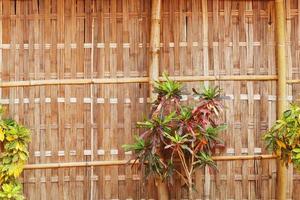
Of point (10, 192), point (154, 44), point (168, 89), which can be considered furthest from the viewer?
point (154, 44)

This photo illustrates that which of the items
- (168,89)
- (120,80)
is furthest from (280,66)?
(120,80)

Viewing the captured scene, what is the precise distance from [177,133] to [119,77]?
0.95 metres

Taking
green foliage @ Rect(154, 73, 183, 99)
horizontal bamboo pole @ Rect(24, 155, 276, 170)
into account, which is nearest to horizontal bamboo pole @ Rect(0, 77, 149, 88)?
green foliage @ Rect(154, 73, 183, 99)

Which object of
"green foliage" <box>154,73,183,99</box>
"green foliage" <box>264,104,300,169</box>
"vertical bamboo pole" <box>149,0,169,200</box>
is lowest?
"green foliage" <box>264,104,300,169</box>

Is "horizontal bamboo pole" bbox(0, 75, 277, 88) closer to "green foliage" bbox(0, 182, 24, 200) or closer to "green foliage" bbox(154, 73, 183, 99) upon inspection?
"green foliage" bbox(154, 73, 183, 99)

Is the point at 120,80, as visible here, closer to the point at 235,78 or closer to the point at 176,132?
the point at 176,132

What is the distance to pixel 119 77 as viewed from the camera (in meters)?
4.75

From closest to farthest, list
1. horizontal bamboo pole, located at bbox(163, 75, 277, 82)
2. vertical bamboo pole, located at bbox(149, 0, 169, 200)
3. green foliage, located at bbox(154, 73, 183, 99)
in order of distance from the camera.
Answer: green foliage, located at bbox(154, 73, 183, 99)
vertical bamboo pole, located at bbox(149, 0, 169, 200)
horizontal bamboo pole, located at bbox(163, 75, 277, 82)

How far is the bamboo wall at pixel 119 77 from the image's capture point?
15.5ft

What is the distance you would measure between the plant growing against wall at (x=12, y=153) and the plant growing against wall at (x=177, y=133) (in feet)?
3.45

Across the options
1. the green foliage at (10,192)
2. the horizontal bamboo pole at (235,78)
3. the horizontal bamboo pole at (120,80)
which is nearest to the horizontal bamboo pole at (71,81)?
the horizontal bamboo pole at (120,80)

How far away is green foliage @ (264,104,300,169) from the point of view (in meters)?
4.25

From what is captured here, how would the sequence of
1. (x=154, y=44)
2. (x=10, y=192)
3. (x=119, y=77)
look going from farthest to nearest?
1. (x=119, y=77)
2. (x=154, y=44)
3. (x=10, y=192)

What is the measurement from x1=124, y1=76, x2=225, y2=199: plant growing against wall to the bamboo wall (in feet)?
1.11
